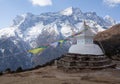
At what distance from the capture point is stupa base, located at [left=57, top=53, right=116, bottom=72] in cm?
4188

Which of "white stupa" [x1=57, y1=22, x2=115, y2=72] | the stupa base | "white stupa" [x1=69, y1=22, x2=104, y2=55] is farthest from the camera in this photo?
"white stupa" [x1=69, y1=22, x2=104, y2=55]

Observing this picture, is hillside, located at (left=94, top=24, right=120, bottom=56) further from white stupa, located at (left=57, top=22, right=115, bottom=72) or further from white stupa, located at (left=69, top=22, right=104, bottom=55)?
white stupa, located at (left=57, top=22, right=115, bottom=72)

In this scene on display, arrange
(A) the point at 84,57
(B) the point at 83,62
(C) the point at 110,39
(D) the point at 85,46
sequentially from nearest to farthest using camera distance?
(B) the point at 83,62, (A) the point at 84,57, (D) the point at 85,46, (C) the point at 110,39

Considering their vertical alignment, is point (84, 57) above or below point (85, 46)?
below

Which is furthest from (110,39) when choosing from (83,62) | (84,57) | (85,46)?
(83,62)

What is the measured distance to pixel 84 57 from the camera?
142 feet

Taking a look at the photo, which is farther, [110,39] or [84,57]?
[110,39]

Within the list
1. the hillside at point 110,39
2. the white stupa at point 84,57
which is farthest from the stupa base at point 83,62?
the hillside at point 110,39

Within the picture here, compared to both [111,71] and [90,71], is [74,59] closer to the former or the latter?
[90,71]

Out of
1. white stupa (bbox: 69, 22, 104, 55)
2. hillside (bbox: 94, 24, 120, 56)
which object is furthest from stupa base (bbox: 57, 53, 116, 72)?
hillside (bbox: 94, 24, 120, 56)

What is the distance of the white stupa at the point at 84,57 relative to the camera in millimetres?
42062

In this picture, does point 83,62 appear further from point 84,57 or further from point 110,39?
point 110,39

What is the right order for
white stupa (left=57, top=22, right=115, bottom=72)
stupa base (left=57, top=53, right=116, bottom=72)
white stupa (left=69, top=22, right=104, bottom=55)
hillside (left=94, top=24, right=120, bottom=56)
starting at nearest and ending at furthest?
stupa base (left=57, top=53, right=116, bottom=72), white stupa (left=57, top=22, right=115, bottom=72), white stupa (left=69, top=22, right=104, bottom=55), hillside (left=94, top=24, right=120, bottom=56)

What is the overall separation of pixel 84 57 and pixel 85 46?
2.45 m
